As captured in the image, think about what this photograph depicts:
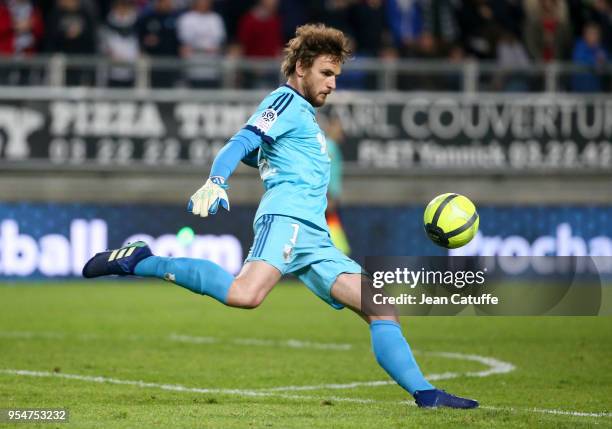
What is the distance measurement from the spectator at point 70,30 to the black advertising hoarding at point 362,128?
2.65 feet

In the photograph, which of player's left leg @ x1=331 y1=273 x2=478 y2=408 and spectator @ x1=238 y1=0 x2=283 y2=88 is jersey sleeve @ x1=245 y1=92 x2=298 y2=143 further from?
spectator @ x1=238 y1=0 x2=283 y2=88

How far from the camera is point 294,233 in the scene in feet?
22.4

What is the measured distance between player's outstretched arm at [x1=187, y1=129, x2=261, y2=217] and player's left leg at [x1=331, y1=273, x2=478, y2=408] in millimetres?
889

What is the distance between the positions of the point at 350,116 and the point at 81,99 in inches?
149

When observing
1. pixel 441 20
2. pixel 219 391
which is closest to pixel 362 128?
pixel 441 20

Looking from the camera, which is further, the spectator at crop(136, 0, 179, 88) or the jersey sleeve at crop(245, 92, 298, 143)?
the spectator at crop(136, 0, 179, 88)

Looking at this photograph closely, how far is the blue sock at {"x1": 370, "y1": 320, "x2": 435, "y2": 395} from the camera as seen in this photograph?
673 centimetres

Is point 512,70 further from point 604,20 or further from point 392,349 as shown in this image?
point 392,349

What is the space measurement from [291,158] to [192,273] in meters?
0.88

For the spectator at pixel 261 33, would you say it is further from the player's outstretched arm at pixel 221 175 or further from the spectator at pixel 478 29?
the player's outstretched arm at pixel 221 175

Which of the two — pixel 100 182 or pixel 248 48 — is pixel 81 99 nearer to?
pixel 100 182

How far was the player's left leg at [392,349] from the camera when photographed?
6.74 m

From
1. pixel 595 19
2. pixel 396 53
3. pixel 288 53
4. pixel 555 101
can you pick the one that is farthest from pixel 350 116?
pixel 288 53

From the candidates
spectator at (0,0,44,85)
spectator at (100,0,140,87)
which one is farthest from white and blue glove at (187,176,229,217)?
spectator at (0,0,44,85)
